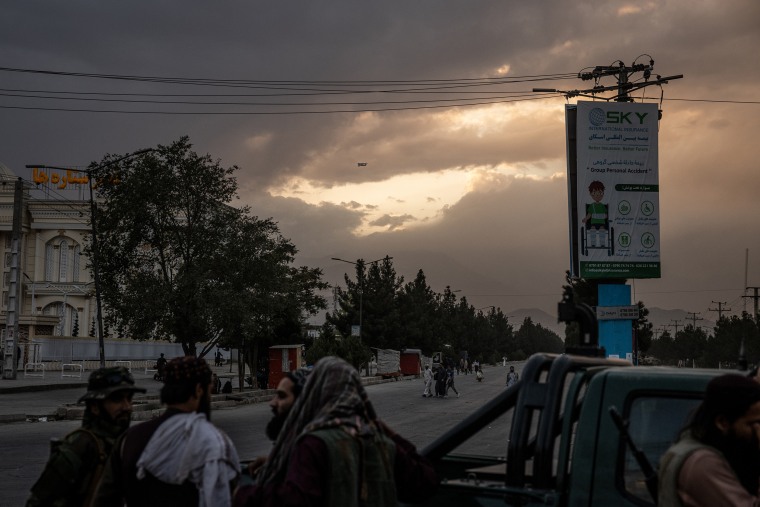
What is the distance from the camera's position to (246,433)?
2145 centimetres

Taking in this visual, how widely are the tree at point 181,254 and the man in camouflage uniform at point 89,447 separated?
28877 millimetres

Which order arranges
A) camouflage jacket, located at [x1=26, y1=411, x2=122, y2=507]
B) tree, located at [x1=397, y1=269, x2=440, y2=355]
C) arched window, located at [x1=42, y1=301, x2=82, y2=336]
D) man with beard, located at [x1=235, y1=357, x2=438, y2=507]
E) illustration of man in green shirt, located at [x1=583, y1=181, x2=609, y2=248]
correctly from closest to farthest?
man with beard, located at [x1=235, y1=357, x2=438, y2=507] → camouflage jacket, located at [x1=26, y1=411, x2=122, y2=507] → illustration of man in green shirt, located at [x1=583, y1=181, x2=609, y2=248] → tree, located at [x1=397, y1=269, x2=440, y2=355] → arched window, located at [x1=42, y1=301, x2=82, y2=336]

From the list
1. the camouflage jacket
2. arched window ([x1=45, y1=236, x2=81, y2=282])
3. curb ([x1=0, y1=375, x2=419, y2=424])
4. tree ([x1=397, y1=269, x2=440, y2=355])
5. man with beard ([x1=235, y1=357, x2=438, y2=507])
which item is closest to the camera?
man with beard ([x1=235, y1=357, x2=438, y2=507])

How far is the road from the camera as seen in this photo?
559 inches

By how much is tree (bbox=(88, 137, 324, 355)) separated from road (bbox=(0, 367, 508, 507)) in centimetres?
374

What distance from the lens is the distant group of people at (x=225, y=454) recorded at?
3455 mm

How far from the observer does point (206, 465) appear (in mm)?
4043

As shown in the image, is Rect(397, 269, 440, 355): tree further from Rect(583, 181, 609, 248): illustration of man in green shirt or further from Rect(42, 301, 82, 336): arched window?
Rect(583, 181, 609, 248): illustration of man in green shirt

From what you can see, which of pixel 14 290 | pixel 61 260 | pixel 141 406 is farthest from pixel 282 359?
pixel 61 260

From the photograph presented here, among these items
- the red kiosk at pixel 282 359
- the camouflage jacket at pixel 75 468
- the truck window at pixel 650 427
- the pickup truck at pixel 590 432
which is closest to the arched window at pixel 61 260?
the red kiosk at pixel 282 359

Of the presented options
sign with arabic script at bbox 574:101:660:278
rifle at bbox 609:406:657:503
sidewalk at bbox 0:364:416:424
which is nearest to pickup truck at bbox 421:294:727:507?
rifle at bbox 609:406:657:503

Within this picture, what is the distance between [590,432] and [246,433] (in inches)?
728

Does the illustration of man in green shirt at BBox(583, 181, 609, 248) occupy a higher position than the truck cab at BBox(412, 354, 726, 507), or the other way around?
the illustration of man in green shirt at BBox(583, 181, 609, 248)

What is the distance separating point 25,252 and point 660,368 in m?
99.1
